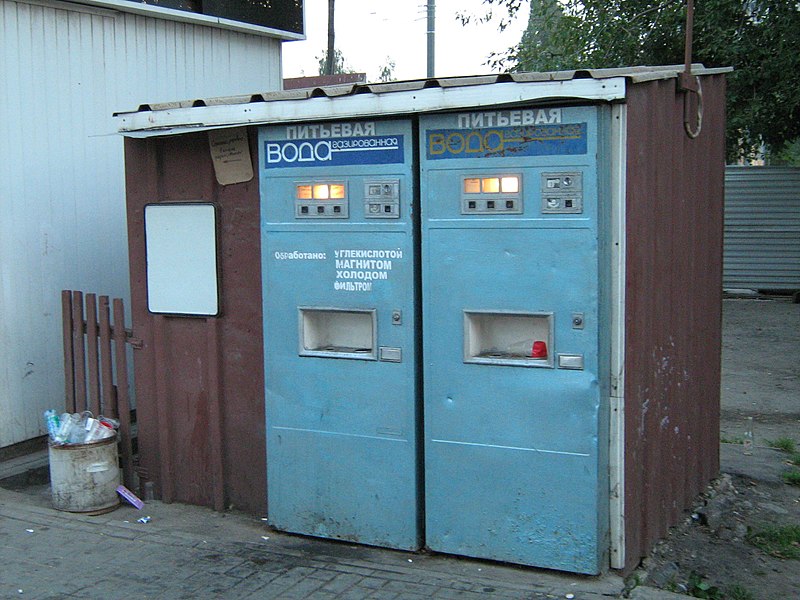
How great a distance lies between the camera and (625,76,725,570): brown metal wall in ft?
15.7

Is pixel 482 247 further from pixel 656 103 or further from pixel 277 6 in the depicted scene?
pixel 277 6

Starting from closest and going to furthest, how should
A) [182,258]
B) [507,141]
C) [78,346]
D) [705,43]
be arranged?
[507,141]
[182,258]
[78,346]
[705,43]

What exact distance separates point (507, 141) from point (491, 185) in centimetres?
23

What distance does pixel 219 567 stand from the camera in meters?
5.11

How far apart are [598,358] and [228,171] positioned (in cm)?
250

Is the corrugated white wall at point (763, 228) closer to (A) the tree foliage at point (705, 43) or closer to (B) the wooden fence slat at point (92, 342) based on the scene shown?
(A) the tree foliage at point (705, 43)

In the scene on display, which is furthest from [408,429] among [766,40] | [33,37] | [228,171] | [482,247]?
[766,40]

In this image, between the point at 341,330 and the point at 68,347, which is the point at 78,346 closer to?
the point at 68,347

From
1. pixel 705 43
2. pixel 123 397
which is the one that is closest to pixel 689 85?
pixel 123 397

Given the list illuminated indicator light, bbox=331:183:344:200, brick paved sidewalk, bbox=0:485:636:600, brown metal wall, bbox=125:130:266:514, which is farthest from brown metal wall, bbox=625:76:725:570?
brown metal wall, bbox=125:130:266:514

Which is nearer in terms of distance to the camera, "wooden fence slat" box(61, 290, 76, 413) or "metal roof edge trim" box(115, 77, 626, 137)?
"metal roof edge trim" box(115, 77, 626, 137)

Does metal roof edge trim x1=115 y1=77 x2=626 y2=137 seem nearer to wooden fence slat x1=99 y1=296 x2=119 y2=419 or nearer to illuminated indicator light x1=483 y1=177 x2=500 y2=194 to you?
illuminated indicator light x1=483 y1=177 x2=500 y2=194

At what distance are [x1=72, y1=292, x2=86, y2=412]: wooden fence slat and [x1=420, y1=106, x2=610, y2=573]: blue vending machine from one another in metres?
2.71

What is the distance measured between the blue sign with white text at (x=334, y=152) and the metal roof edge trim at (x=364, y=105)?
0.14 metres
